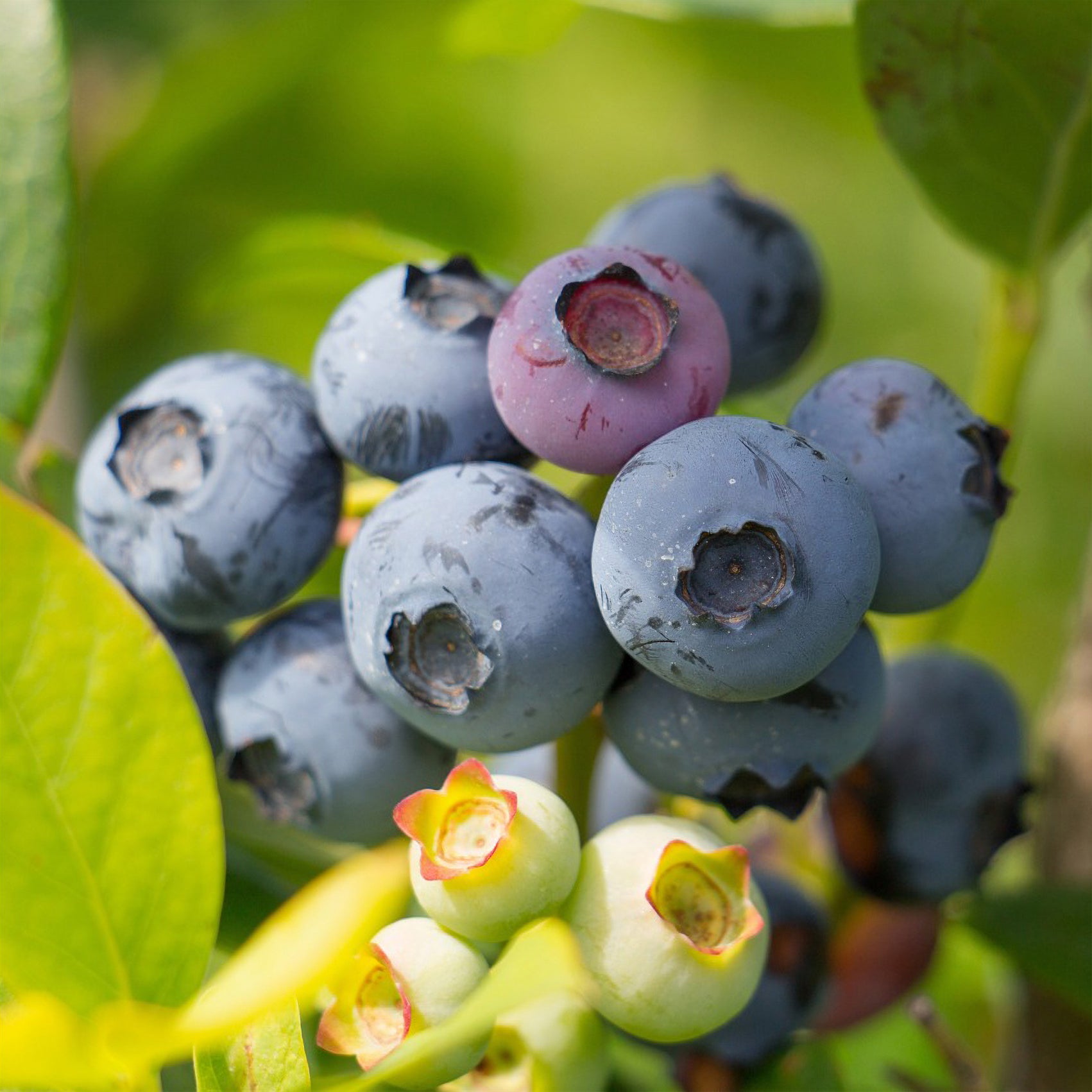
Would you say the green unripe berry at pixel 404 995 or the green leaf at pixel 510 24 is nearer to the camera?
the green unripe berry at pixel 404 995

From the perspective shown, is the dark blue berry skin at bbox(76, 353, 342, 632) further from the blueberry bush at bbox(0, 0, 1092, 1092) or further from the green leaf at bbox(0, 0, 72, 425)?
the green leaf at bbox(0, 0, 72, 425)

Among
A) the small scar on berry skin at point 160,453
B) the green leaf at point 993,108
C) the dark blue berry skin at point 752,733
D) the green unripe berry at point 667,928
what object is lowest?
the green unripe berry at point 667,928

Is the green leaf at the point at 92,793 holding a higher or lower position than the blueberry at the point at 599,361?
lower

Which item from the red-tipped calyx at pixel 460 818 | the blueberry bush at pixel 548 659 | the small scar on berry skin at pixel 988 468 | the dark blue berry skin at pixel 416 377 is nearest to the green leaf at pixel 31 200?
the blueberry bush at pixel 548 659

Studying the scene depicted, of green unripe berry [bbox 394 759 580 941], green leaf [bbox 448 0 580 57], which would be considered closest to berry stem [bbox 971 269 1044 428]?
green leaf [bbox 448 0 580 57]

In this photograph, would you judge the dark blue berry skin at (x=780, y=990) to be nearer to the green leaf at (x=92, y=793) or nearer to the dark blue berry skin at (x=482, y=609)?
the dark blue berry skin at (x=482, y=609)

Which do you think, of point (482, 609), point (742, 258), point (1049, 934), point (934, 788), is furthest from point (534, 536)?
point (1049, 934)

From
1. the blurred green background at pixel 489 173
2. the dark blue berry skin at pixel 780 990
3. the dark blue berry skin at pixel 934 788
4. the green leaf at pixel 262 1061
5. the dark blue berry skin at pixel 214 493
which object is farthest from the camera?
the blurred green background at pixel 489 173
